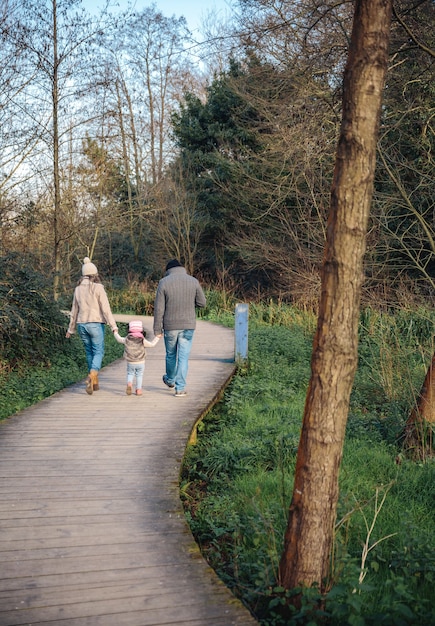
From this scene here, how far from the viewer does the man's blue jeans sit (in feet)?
28.6

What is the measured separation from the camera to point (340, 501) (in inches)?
191

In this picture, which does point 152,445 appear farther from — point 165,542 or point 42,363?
point 42,363

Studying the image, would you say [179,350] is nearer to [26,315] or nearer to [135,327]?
[135,327]

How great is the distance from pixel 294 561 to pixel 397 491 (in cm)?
271

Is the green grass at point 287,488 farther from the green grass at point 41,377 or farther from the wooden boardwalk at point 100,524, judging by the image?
the wooden boardwalk at point 100,524

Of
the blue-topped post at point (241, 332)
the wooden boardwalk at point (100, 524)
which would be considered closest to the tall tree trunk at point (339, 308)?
the wooden boardwalk at point (100, 524)

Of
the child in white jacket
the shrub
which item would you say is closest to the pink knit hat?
the child in white jacket

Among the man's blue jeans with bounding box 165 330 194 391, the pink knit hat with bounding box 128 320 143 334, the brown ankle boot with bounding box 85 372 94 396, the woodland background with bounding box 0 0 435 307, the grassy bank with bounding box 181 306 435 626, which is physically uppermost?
the woodland background with bounding box 0 0 435 307

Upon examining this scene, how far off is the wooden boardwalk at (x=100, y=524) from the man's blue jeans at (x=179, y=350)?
62cm

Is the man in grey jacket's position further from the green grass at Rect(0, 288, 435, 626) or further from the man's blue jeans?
the green grass at Rect(0, 288, 435, 626)

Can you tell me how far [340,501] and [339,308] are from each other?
2053mm

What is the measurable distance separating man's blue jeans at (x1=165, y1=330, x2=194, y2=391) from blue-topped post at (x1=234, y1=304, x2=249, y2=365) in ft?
9.34

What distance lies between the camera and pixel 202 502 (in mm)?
5910

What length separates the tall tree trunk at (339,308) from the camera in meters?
3.41
